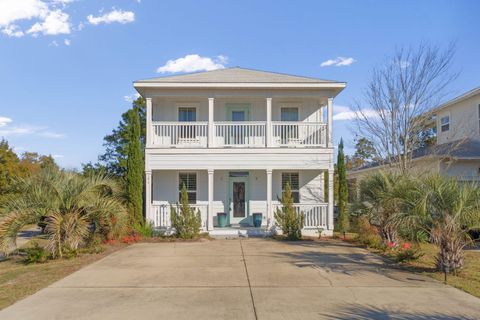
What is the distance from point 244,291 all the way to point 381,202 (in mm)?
6734

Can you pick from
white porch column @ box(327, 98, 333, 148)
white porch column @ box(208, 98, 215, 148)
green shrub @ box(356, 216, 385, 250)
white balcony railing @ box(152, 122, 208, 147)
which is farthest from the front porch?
green shrub @ box(356, 216, 385, 250)

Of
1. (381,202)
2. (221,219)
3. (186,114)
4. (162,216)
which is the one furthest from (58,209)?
(381,202)

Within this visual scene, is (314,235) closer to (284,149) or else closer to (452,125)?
(284,149)

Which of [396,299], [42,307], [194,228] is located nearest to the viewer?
[42,307]

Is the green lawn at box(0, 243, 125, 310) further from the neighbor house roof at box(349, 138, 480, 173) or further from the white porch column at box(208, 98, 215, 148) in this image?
the neighbor house roof at box(349, 138, 480, 173)

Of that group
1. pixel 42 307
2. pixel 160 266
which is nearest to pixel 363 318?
pixel 42 307

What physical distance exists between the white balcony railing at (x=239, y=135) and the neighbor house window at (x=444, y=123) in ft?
43.6

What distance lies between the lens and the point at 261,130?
723 inches

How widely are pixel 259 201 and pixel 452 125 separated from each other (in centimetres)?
1322

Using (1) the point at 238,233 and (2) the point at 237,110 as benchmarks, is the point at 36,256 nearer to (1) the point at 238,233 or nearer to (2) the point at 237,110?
(1) the point at 238,233

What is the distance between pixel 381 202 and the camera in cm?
1282

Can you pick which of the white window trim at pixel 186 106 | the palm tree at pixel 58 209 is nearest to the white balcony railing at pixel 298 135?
the white window trim at pixel 186 106

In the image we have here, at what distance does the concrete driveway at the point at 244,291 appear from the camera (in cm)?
637

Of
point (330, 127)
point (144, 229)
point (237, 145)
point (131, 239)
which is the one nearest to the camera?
point (131, 239)
